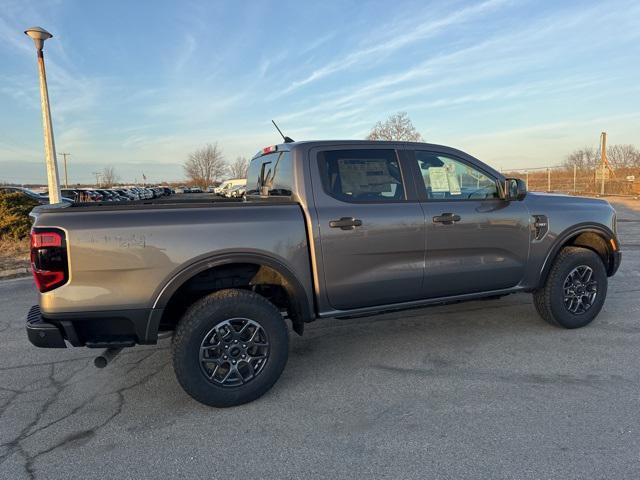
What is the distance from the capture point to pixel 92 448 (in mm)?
2752

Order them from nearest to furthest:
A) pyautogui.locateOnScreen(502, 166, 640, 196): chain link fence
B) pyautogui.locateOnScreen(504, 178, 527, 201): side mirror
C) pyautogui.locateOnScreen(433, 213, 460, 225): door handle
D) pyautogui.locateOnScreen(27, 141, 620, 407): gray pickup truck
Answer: pyautogui.locateOnScreen(27, 141, 620, 407): gray pickup truck, pyautogui.locateOnScreen(433, 213, 460, 225): door handle, pyautogui.locateOnScreen(504, 178, 527, 201): side mirror, pyautogui.locateOnScreen(502, 166, 640, 196): chain link fence

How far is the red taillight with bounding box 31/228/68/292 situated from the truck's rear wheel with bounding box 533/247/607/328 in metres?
4.27

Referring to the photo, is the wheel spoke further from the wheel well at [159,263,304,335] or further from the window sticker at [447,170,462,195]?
the window sticker at [447,170,462,195]

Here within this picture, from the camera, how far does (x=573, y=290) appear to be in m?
4.53

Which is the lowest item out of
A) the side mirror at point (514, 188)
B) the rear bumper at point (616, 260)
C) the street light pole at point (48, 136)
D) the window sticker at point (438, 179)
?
the rear bumper at point (616, 260)

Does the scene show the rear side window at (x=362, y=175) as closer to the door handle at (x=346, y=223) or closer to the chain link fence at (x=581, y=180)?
the door handle at (x=346, y=223)

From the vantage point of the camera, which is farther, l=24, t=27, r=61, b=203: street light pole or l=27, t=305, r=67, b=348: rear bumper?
l=24, t=27, r=61, b=203: street light pole

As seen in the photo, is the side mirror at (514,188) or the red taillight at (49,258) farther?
the side mirror at (514,188)

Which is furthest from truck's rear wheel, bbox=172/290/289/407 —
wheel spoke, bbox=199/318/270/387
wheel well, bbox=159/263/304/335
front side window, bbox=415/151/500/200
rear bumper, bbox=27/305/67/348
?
front side window, bbox=415/151/500/200

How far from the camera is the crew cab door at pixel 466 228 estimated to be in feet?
12.7

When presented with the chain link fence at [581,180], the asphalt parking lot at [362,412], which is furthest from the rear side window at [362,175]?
the chain link fence at [581,180]

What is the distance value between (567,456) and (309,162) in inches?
104

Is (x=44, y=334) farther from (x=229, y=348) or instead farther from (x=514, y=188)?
(x=514, y=188)

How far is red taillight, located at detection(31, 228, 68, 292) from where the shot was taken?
2842mm
